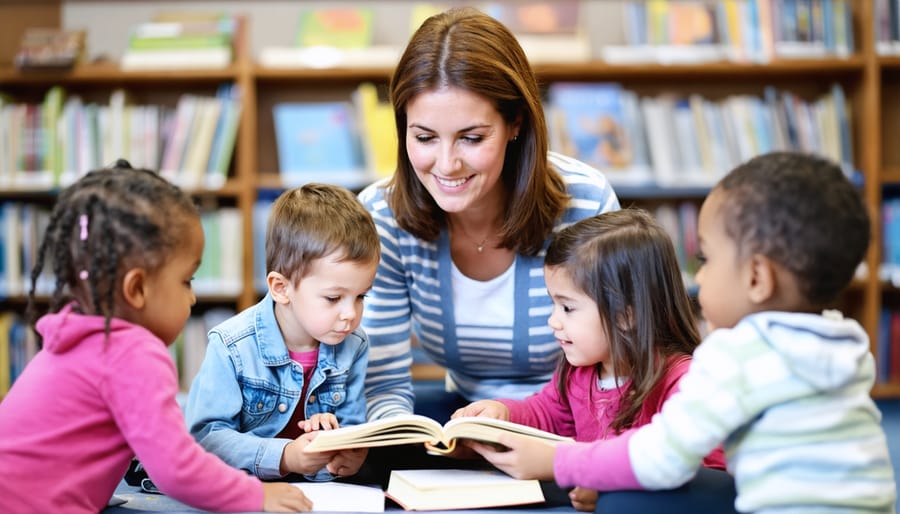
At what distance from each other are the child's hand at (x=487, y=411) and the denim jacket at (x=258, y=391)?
0.19 meters

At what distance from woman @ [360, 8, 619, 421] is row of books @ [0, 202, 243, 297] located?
4.49 ft

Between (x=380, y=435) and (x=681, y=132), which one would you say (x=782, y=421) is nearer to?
(x=380, y=435)

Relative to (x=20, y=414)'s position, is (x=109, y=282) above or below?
above

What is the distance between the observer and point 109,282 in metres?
1.13

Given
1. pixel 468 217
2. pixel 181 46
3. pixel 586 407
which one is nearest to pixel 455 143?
pixel 468 217

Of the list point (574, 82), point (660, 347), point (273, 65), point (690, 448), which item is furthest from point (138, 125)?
point (690, 448)

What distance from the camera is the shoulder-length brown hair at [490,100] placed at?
4.98 feet

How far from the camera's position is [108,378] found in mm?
1099

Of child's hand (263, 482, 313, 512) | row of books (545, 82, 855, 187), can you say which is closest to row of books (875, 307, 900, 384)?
row of books (545, 82, 855, 187)

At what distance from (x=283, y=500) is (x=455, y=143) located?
678mm

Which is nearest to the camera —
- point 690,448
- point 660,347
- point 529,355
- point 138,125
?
point 690,448

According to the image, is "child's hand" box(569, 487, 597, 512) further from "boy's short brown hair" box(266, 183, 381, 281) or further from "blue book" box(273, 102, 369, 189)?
"blue book" box(273, 102, 369, 189)

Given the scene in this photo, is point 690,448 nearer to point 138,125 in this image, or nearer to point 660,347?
point 660,347

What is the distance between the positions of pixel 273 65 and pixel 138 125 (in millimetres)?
501
